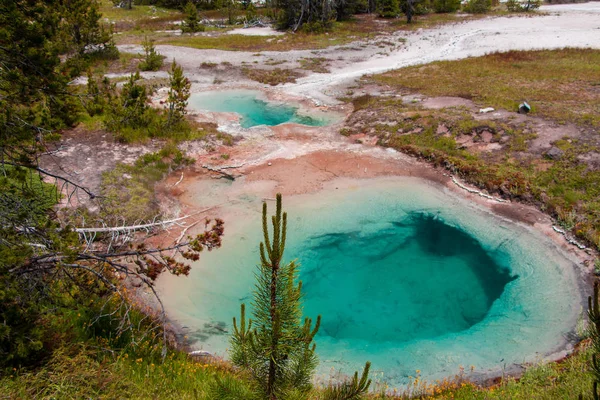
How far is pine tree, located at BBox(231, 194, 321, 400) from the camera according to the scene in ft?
11.1

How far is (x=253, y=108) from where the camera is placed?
67.5ft

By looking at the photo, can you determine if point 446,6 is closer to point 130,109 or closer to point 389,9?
point 389,9

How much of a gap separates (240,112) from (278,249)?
17.6 metres

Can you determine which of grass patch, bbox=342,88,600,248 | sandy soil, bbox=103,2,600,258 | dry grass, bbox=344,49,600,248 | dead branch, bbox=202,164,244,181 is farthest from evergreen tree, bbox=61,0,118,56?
grass patch, bbox=342,88,600,248

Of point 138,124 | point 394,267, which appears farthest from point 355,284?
point 138,124

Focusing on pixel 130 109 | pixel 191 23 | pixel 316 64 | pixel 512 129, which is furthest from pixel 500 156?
pixel 191 23

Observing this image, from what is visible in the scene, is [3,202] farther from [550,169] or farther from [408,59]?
[408,59]

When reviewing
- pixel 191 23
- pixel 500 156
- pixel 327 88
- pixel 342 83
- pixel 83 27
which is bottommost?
pixel 500 156

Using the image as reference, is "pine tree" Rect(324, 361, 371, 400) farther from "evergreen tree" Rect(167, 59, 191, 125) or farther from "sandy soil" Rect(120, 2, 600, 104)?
"sandy soil" Rect(120, 2, 600, 104)

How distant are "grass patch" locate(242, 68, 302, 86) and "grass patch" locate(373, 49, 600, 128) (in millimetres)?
5055

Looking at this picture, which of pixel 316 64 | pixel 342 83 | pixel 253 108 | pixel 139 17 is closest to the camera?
pixel 253 108

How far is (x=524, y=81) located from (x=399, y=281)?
16.9 meters

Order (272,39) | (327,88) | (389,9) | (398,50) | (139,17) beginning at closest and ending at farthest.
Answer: (327,88) < (398,50) < (272,39) < (389,9) < (139,17)

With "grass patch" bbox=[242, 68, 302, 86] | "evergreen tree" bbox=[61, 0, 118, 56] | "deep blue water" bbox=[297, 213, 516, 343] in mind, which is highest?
"evergreen tree" bbox=[61, 0, 118, 56]
